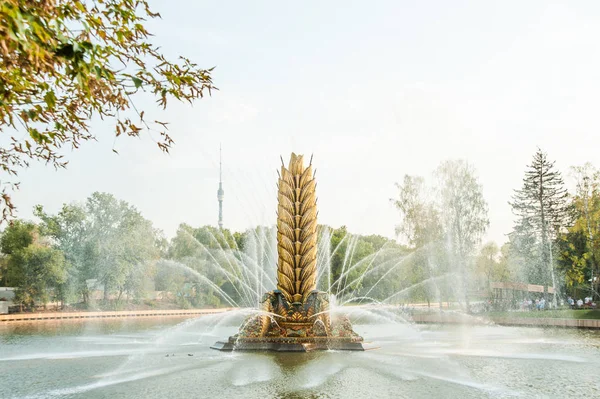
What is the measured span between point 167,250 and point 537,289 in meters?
45.3

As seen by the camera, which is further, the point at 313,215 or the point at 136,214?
the point at 136,214

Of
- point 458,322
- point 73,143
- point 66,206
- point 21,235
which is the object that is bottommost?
point 458,322

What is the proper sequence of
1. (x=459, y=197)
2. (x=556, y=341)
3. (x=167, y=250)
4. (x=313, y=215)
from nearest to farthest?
(x=313, y=215), (x=556, y=341), (x=459, y=197), (x=167, y=250)

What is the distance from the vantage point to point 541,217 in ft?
168

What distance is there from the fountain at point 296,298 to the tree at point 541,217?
127ft

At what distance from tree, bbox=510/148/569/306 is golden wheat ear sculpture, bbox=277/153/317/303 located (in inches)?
1522

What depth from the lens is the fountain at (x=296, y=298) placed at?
1708 cm

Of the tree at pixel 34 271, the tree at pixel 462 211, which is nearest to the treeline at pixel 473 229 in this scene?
the tree at pixel 462 211

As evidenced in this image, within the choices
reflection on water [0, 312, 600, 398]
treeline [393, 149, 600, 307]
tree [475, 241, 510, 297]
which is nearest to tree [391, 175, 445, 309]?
treeline [393, 149, 600, 307]

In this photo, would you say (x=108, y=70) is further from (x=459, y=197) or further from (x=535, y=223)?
(x=535, y=223)

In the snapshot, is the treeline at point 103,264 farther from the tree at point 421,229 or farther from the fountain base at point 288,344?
the fountain base at point 288,344

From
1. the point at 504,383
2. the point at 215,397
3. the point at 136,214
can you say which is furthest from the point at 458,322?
the point at 136,214

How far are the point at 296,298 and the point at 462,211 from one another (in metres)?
32.1

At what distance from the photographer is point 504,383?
1227 cm
